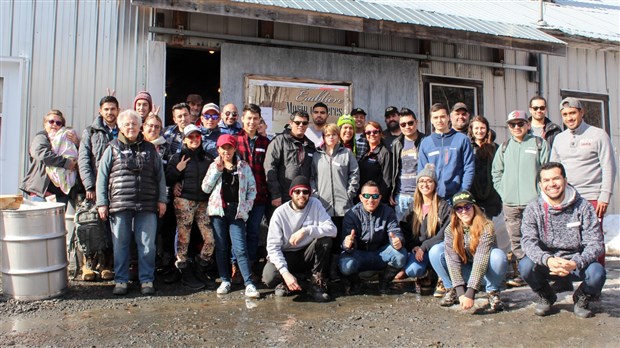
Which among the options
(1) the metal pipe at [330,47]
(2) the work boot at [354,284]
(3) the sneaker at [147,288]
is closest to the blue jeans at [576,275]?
(2) the work boot at [354,284]

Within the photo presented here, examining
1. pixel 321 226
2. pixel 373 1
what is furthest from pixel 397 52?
pixel 321 226

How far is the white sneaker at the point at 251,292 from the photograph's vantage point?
199 inches

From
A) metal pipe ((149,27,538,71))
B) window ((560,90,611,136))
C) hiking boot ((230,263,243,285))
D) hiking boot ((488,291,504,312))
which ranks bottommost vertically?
hiking boot ((488,291,504,312))

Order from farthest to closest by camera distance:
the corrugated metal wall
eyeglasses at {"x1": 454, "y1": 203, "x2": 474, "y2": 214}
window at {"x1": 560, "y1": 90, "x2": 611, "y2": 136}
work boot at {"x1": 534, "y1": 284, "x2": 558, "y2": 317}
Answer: window at {"x1": 560, "y1": 90, "x2": 611, "y2": 136}, the corrugated metal wall, eyeglasses at {"x1": 454, "y1": 203, "x2": 474, "y2": 214}, work boot at {"x1": 534, "y1": 284, "x2": 558, "y2": 317}

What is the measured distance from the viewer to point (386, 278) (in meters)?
5.39

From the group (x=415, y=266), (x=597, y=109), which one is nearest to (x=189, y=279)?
(x=415, y=266)

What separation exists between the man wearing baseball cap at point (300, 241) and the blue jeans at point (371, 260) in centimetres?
20

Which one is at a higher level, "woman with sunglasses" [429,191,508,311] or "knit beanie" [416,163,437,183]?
"knit beanie" [416,163,437,183]

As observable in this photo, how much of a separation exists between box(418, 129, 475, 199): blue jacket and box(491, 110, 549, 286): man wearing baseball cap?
375 mm

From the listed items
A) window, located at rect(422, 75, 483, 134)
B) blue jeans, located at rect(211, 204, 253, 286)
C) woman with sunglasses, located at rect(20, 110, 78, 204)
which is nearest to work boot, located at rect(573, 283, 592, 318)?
blue jeans, located at rect(211, 204, 253, 286)

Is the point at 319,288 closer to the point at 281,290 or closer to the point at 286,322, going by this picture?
the point at 281,290

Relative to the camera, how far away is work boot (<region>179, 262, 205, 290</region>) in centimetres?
541

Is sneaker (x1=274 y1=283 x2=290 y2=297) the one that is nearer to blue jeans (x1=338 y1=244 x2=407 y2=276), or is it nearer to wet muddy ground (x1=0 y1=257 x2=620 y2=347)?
wet muddy ground (x1=0 y1=257 x2=620 y2=347)

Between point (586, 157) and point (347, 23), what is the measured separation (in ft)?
10.9
